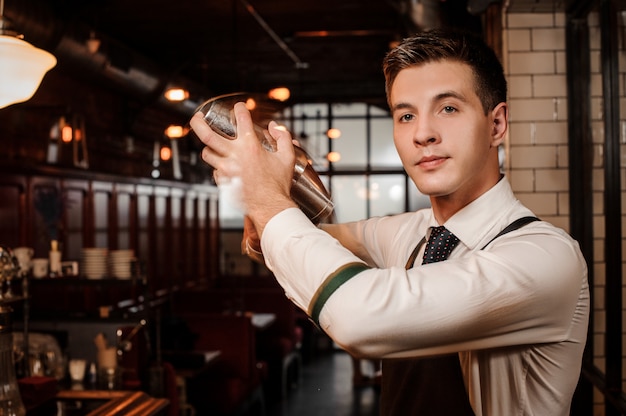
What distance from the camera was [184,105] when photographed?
9625mm

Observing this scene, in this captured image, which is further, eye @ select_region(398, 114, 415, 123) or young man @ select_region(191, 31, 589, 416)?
eye @ select_region(398, 114, 415, 123)

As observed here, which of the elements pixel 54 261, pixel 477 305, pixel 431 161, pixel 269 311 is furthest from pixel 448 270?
pixel 269 311

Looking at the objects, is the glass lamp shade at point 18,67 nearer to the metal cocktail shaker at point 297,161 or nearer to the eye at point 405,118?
the metal cocktail shaker at point 297,161

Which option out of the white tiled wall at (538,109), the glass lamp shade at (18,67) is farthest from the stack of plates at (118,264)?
the white tiled wall at (538,109)

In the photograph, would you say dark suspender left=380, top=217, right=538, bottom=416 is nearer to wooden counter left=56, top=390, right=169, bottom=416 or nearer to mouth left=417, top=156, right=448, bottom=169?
mouth left=417, top=156, right=448, bottom=169

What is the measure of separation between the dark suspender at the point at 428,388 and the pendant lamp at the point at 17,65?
184 cm

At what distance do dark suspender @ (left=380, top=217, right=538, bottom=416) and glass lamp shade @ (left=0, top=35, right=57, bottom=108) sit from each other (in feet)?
6.02

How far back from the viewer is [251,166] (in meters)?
1.13

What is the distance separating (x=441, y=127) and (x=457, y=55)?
Answer: 0.15 meters

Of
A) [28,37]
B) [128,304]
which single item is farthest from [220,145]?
[128,304]

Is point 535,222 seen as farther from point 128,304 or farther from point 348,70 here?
point 348,70

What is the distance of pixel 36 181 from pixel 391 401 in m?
5.35

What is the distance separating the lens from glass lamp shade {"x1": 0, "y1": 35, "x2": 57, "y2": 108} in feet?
8.32

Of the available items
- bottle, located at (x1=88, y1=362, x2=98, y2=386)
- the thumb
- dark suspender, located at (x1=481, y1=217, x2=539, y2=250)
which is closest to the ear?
dark suspender, located at (x1=481, y1=217, x2=539, y2=250)
